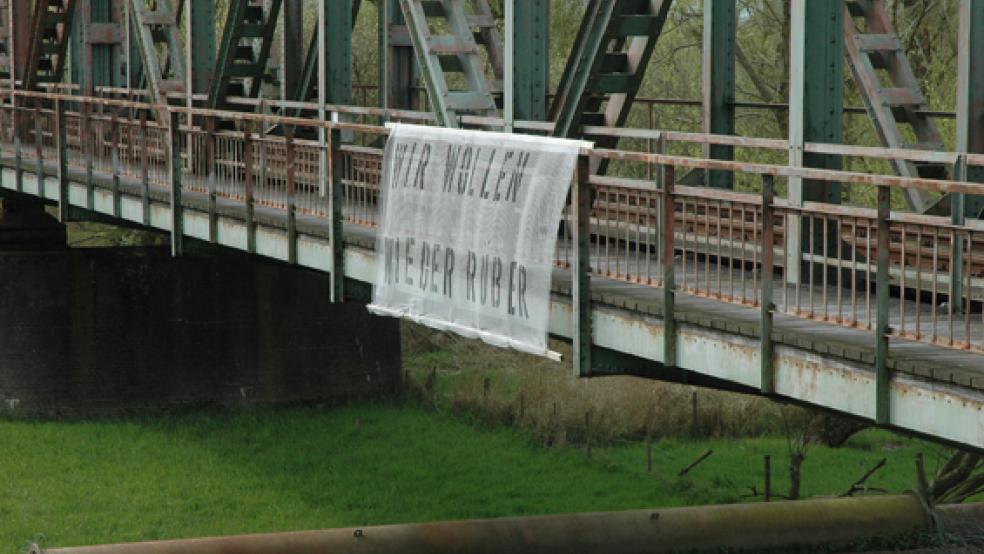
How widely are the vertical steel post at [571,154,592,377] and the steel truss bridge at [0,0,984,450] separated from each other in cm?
2

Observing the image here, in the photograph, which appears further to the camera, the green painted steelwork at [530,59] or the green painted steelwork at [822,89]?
the green painted steelwork at [530,59]

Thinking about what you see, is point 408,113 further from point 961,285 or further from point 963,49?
point 961,285

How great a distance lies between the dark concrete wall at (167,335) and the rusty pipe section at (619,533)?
321 inches

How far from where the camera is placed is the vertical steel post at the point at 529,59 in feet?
56.2

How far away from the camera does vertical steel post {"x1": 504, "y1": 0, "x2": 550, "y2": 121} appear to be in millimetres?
17125

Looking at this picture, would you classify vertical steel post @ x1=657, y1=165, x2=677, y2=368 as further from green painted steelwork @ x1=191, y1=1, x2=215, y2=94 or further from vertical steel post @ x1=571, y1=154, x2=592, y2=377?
green painted steelwork @ x1=191, y1=1, x2=215, y2=94

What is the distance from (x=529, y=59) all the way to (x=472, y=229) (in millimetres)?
3851

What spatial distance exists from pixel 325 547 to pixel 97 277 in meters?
9.63

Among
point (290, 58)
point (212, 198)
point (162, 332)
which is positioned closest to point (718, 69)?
point (212, 198)

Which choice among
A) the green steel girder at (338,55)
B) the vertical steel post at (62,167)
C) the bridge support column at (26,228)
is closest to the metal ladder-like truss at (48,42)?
the bridge support column at (26,228)

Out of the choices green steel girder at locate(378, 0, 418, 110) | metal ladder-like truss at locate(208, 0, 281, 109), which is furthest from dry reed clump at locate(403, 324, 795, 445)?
metal ladder-like truss at locate(208, 0, 281, 109)

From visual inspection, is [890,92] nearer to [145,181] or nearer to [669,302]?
[669,302]

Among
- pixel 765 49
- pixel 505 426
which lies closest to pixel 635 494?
pixel 505 426

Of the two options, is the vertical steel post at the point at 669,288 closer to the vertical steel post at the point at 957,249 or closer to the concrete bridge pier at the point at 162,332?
the vertical steel post at the point at 957,249
